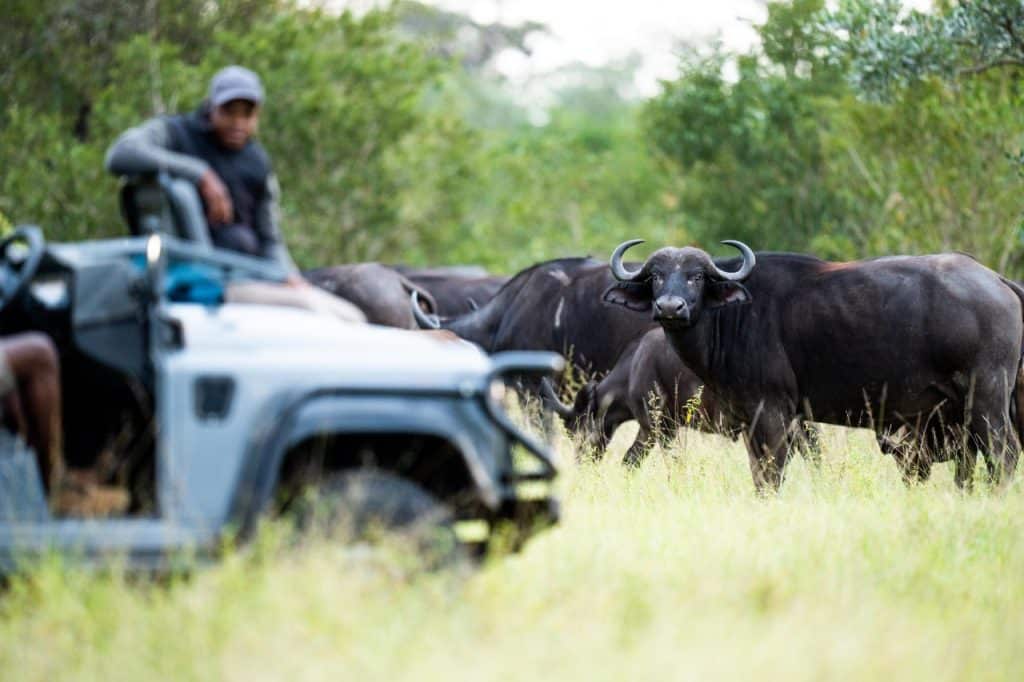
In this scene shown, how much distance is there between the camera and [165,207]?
6.14m

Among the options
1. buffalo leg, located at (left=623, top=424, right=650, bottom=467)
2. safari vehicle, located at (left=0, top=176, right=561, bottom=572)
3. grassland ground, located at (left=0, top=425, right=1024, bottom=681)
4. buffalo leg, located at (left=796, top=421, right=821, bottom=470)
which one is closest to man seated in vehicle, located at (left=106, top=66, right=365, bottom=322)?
safari vehicle, located at (left=0, top=176, right=561, bottom=572)

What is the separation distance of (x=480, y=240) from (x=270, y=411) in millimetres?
28743

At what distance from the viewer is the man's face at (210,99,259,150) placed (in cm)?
655

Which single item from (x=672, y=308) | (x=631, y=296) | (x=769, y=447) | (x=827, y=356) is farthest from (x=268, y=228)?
(x=631, y=296)

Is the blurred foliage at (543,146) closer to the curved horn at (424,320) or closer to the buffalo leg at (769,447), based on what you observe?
the curved horn at (424,320)

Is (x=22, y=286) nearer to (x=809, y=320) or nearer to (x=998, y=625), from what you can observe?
(x=998, y=625)

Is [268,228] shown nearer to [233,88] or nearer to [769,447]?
[233,88]

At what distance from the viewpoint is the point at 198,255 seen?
5539 mm

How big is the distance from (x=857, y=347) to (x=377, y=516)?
5.92 m

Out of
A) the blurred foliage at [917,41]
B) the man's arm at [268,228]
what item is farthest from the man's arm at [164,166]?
the blurred foliage at [917,41]

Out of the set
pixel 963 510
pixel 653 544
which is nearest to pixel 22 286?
pixel 653 544

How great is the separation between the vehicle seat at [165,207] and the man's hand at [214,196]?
36 mm

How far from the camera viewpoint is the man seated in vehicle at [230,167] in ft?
20.2

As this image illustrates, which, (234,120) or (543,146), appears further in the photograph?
(543,146)
